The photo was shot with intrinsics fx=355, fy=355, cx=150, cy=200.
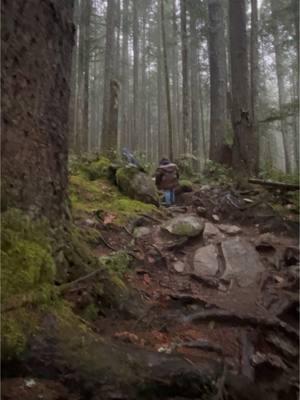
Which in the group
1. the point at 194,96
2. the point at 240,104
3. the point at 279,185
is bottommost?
the point at 279,185

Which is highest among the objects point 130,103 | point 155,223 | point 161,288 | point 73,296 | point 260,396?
point 130,103

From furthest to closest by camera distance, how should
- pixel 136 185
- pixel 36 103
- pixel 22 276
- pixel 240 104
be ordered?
pixel 240 104 → pixel 136 185 → pixel 36 103 → pixel 22 276

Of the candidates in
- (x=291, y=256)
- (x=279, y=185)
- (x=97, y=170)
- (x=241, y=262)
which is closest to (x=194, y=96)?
(x=97, y=170)

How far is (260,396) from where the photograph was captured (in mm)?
2504

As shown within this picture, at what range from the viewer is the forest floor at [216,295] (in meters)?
2.85

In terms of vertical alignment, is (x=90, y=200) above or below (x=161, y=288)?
above

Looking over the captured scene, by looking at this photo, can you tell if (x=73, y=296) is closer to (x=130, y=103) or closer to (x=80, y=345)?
(x=80, y=345)

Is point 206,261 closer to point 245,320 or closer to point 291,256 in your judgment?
point 291,256

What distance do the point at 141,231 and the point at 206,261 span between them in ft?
4.41

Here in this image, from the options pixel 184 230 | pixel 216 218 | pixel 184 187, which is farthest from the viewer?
pixel 184 187

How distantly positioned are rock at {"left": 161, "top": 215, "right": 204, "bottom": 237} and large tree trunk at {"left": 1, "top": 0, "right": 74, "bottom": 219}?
3.13 m

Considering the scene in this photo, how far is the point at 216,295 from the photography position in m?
4.50

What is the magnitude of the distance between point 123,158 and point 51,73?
26.4ft

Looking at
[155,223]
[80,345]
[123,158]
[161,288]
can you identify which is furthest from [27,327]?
[123,158]
